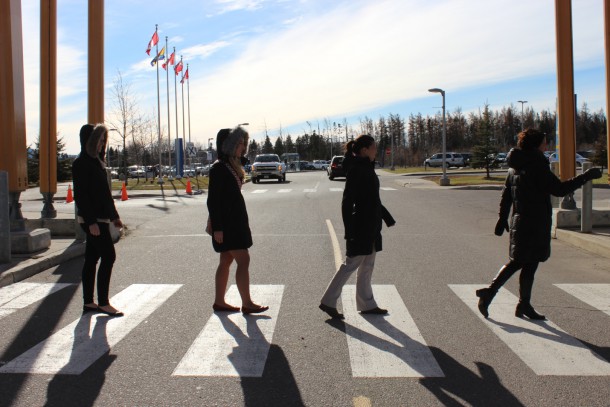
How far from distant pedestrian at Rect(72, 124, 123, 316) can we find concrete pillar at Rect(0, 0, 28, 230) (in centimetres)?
443

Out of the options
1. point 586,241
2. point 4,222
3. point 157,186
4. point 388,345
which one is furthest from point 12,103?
point 157,186

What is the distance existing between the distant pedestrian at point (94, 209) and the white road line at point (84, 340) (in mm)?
261

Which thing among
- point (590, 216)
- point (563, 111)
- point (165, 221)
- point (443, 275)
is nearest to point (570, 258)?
point (590, 216)

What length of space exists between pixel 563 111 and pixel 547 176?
22.7ft

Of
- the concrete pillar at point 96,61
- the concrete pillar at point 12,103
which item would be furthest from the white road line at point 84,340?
the concrete pillar at point 96,61

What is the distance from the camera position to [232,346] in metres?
4.89

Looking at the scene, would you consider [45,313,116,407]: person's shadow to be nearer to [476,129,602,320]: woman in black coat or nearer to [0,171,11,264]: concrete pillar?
[0,171,11,264]: concrete pillar

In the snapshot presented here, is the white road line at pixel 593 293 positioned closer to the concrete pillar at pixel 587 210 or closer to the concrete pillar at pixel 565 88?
the concrete pillar at pixel 587 210

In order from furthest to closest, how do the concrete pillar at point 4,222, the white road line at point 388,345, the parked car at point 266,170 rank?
the parked car at point 266,170 → the concrete pillar at point 4,222 → the white road line at point 388,345

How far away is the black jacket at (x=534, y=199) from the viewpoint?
5.42m

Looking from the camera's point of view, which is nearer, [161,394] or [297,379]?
[161,394]

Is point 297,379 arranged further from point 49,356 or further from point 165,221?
point 165,221

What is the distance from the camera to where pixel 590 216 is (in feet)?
35.4

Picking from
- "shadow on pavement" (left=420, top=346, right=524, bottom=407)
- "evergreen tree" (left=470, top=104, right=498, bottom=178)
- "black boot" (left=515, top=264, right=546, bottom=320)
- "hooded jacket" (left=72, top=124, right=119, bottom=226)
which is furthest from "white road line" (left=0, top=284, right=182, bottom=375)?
"evergreen tree" (left=470, top=104, right=498, bottom=178)
